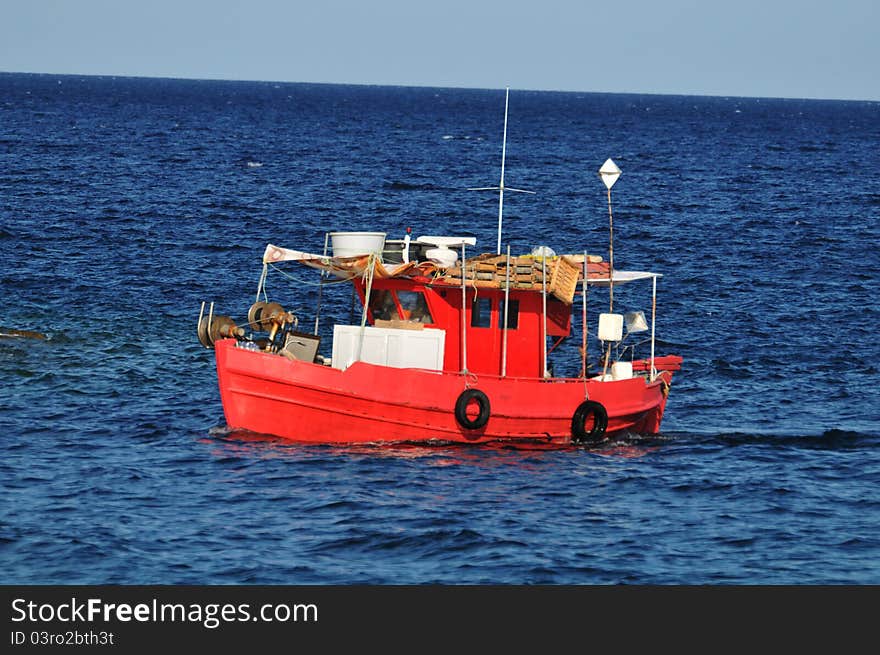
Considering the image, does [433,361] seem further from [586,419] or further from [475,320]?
[586,419]

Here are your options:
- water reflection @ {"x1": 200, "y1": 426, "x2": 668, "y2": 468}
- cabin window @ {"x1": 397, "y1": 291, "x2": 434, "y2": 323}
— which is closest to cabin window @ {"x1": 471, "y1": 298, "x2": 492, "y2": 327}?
cabin window @ {"x1": 397, "y1": 291, "x2": 434, "y2": 323}

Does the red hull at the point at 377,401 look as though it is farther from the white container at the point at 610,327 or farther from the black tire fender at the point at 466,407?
the white container at the point at 610,327

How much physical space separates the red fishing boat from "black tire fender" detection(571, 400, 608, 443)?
→ 3cm

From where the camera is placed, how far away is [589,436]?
26766 millimetres

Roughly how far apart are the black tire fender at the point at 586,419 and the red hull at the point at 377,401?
0.17m

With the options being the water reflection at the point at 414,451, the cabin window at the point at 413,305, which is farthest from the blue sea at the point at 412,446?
the cabin window at the point at 413,305

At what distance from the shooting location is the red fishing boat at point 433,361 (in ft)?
84.7

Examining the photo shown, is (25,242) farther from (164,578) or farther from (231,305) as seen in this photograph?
(164,578)

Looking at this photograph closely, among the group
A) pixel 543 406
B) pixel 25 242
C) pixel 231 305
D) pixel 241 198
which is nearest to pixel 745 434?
pixel 543 406

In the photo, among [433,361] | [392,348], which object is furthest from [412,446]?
[392,348]

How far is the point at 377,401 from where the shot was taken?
2578cm

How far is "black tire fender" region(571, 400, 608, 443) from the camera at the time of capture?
26594 mm
